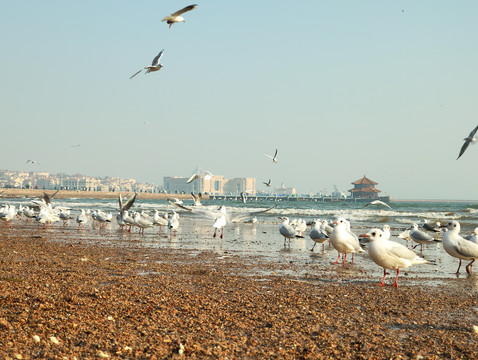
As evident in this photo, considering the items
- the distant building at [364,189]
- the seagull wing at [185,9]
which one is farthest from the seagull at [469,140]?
the distant building at [364,189]

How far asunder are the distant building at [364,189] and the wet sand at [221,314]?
125 meters

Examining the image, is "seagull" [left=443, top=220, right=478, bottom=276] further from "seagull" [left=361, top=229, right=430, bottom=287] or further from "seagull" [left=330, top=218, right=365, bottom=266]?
"seagull" [left=361, top=229, right=430, bottom=287]

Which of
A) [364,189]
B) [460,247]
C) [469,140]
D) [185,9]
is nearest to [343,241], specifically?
[460,247]

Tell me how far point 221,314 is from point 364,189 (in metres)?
131

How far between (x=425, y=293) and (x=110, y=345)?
550cm

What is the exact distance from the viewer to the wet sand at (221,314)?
15.0 feet

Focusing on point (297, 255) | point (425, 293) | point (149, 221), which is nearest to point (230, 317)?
point (425, 293)

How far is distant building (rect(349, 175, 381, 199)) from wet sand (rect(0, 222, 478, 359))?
12516 centimetres

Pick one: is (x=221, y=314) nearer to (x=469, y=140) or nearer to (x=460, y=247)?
(x=460, y=247)

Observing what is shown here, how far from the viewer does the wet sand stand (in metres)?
4.56

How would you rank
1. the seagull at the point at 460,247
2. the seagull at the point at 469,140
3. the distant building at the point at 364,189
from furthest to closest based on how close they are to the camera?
the distant building at the point at 364,189 → the seagull at the point at 469,140 → the seagull at the point at 460,247

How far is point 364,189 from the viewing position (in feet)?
435

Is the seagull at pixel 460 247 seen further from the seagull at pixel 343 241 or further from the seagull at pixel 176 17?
the seagull at pixel 176 17

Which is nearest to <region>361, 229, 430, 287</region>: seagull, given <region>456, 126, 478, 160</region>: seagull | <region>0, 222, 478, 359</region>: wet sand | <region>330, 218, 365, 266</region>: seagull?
<region>0, 222, 478, 359</region>: wet sand
